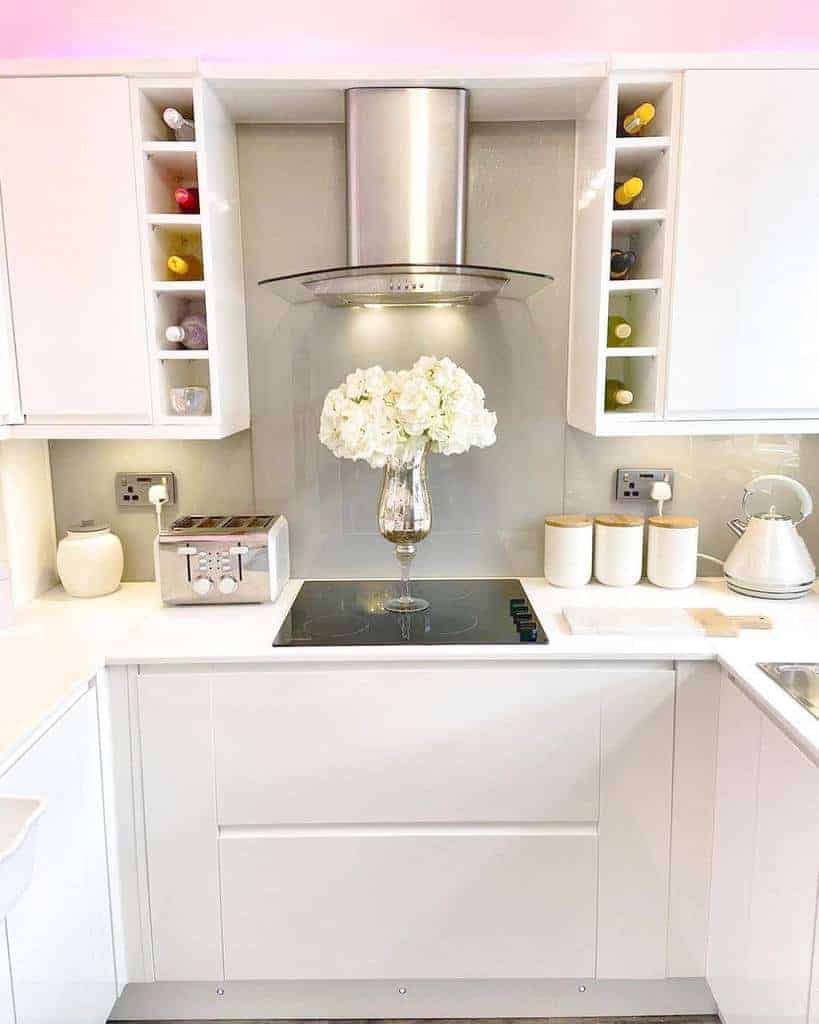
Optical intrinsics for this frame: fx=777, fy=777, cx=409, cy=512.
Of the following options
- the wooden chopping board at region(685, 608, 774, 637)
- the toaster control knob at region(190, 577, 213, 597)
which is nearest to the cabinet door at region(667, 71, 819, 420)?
the wooden chopping board at region(685, 608, 774, 637)

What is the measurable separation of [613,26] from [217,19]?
1.01 m

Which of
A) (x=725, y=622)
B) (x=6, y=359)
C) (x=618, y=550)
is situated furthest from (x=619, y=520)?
(x=6, y=359)

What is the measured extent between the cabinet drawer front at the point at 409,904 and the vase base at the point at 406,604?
52 centimetres

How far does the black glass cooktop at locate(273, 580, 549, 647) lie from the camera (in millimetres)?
1718

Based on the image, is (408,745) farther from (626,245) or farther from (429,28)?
(429,28)

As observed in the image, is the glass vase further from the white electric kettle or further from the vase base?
the white electric kettle

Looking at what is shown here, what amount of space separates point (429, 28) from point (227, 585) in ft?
4.93

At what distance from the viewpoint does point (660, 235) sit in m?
1.81

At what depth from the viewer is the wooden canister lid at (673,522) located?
80.5 inches

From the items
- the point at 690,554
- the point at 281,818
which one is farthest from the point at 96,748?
the point at 690,554

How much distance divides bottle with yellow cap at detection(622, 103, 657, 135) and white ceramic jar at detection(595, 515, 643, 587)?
0.95 meters

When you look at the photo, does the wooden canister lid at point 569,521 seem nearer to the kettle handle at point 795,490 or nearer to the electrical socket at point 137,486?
Result: the kettle handle at point 795,490

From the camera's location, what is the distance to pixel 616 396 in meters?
1.96

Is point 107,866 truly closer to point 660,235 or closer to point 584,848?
point 584,848
